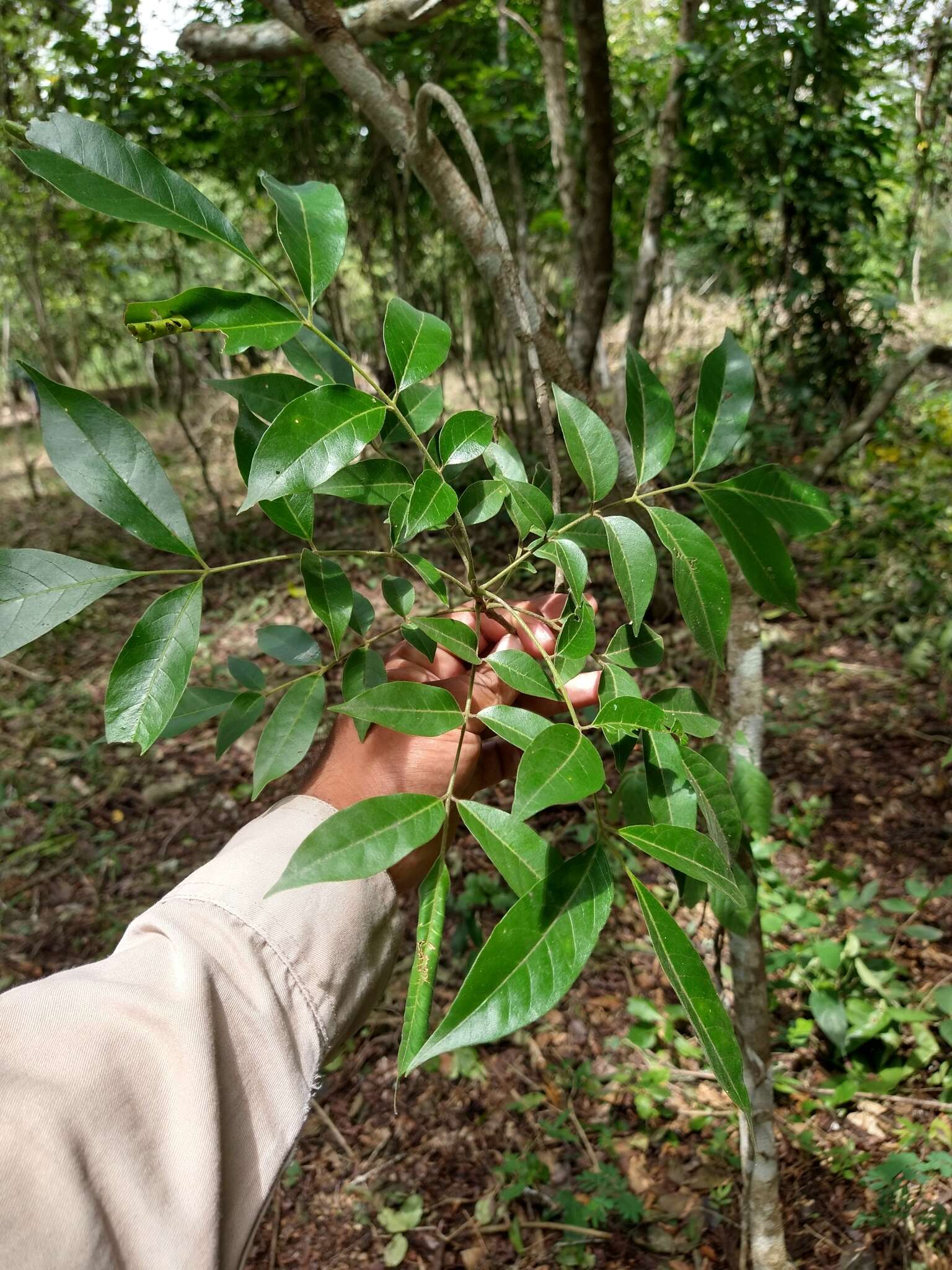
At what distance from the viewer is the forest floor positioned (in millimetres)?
1551

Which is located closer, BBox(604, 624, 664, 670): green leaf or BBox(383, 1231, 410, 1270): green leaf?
BBox(604, 624, 664, 670): green leaf

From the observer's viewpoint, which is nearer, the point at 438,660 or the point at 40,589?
the point at 40,589

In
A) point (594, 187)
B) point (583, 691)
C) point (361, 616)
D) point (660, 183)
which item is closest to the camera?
point (361, 616)

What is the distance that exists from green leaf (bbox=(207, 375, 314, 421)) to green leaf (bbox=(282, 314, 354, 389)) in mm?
26

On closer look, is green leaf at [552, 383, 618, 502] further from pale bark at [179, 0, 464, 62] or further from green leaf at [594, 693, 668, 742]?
pale bark at [179, 0, 464, 62]

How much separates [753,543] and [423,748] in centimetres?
40

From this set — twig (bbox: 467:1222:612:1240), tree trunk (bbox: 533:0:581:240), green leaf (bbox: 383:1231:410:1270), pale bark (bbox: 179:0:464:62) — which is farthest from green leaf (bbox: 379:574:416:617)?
tree trunk (bbox: 533:0:581:240)

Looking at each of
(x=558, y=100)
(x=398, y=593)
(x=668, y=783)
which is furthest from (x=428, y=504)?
(x=558, y=100)

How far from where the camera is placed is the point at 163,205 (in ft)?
1.77

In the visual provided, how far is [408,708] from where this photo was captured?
62 centimetres

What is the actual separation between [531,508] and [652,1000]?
171 cm

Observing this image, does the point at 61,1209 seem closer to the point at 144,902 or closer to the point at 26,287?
the point at 144,902

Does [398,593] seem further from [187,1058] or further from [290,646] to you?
[187,1058]

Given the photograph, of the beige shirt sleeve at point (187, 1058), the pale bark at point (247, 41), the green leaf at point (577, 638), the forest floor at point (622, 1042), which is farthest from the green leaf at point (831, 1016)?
the pale bark at point (247, 41)
